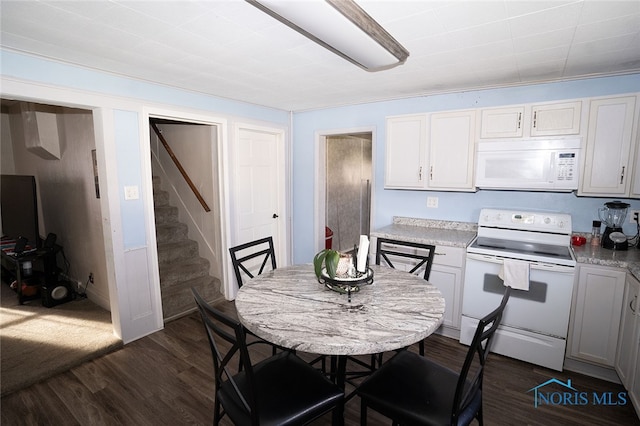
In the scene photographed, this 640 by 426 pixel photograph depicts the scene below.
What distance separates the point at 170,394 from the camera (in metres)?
2.20

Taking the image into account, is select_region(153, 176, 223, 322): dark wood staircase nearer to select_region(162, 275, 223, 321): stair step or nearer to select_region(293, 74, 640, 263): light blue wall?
select_region(162, 275, 223, 321): stair step

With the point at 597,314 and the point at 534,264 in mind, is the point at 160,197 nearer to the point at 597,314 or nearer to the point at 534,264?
the point at 534,264

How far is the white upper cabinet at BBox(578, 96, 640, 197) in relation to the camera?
240cm

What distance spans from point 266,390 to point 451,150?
8.71 feet

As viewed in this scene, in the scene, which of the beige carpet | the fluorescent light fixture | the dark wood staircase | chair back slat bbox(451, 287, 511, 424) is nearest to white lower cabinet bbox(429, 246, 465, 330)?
chair back slat bbox(451, 287, 511, 424)

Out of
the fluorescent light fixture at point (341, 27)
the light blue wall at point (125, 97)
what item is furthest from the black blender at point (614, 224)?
the light blue wall at point (125, 97)

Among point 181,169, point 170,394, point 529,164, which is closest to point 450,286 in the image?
point 529,164

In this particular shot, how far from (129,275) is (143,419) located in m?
1.28

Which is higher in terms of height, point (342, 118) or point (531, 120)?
point (342, 118)

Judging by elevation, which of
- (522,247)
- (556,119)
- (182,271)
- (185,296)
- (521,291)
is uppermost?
(556,119)

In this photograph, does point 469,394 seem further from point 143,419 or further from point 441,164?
Result: point 441,164

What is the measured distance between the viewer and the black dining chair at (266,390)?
126cm

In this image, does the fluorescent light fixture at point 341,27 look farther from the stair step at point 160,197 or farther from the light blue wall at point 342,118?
the stair step at point 160,197

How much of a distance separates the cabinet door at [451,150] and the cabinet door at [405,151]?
0.10 meters
